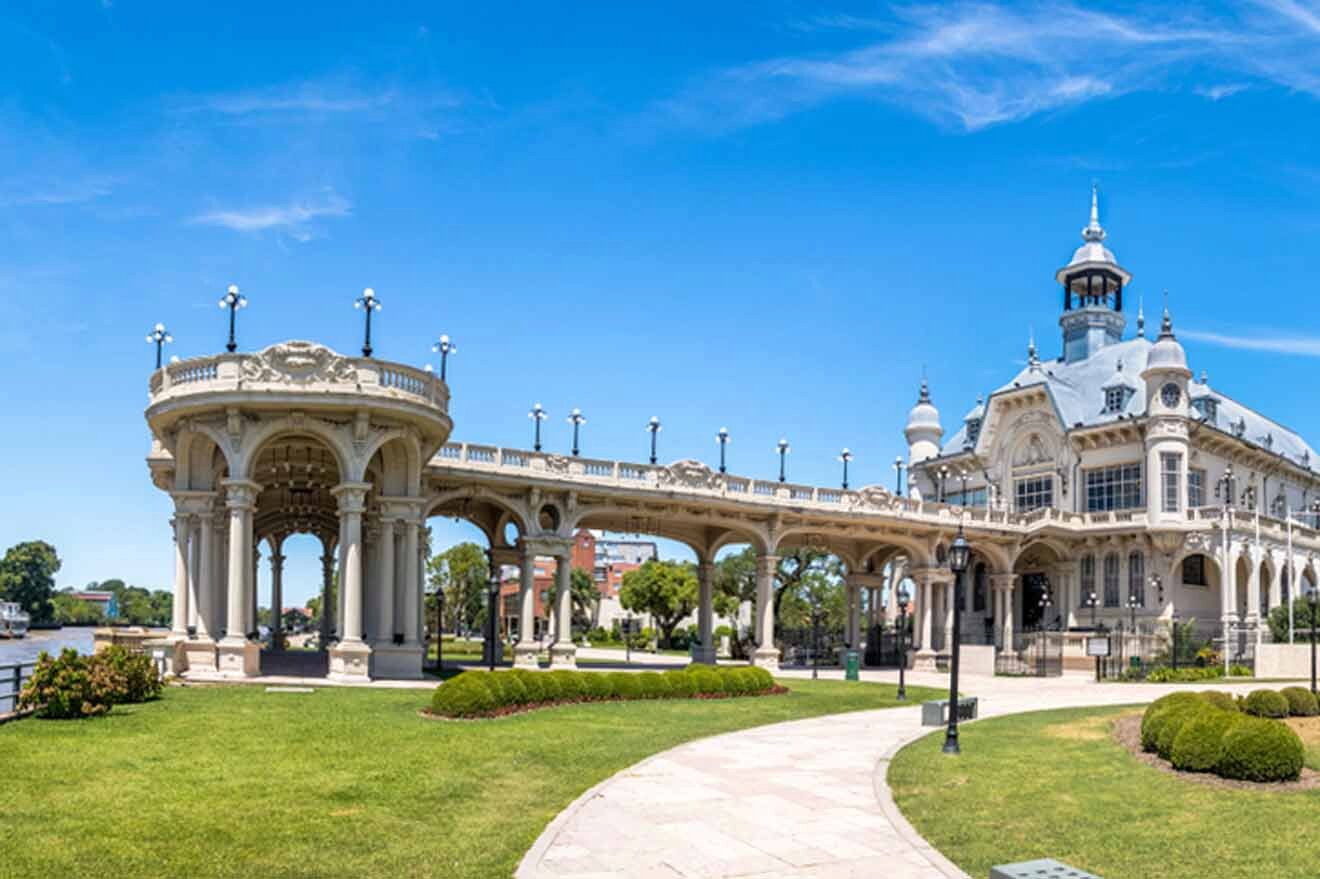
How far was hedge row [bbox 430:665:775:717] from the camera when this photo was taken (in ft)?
78.0

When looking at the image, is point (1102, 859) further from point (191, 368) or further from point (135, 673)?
point (191, 368)

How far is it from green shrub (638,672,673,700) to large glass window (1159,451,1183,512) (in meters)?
37.9

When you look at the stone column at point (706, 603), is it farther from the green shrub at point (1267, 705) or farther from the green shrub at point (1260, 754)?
the green shrub at point (1260, 754)

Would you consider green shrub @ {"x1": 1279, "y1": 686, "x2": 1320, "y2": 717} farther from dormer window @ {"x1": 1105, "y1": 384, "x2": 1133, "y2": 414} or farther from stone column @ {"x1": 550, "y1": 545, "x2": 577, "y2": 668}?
dormer window @ {"x1": 1105, "y1": 384, "x2": 1133, "y2": 414}

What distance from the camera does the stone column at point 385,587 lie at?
37.1 metres

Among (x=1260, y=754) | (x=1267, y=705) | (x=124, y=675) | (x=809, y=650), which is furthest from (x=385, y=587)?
(x=809, y=650)

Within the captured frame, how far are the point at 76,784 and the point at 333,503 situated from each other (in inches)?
1472

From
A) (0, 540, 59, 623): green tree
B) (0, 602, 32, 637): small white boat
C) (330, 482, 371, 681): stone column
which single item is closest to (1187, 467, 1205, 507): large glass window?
(330, 482, 371, 681): stone column

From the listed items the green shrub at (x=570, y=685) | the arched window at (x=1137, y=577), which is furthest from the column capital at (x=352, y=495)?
the arched window at (x=1137, y=577)

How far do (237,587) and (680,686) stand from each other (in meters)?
13.4

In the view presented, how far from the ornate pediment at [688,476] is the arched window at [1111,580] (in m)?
25.5

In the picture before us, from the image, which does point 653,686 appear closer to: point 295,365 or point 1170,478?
point 295,365

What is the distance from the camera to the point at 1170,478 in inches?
2325

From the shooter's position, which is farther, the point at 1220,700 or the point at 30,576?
the point at 30,576
